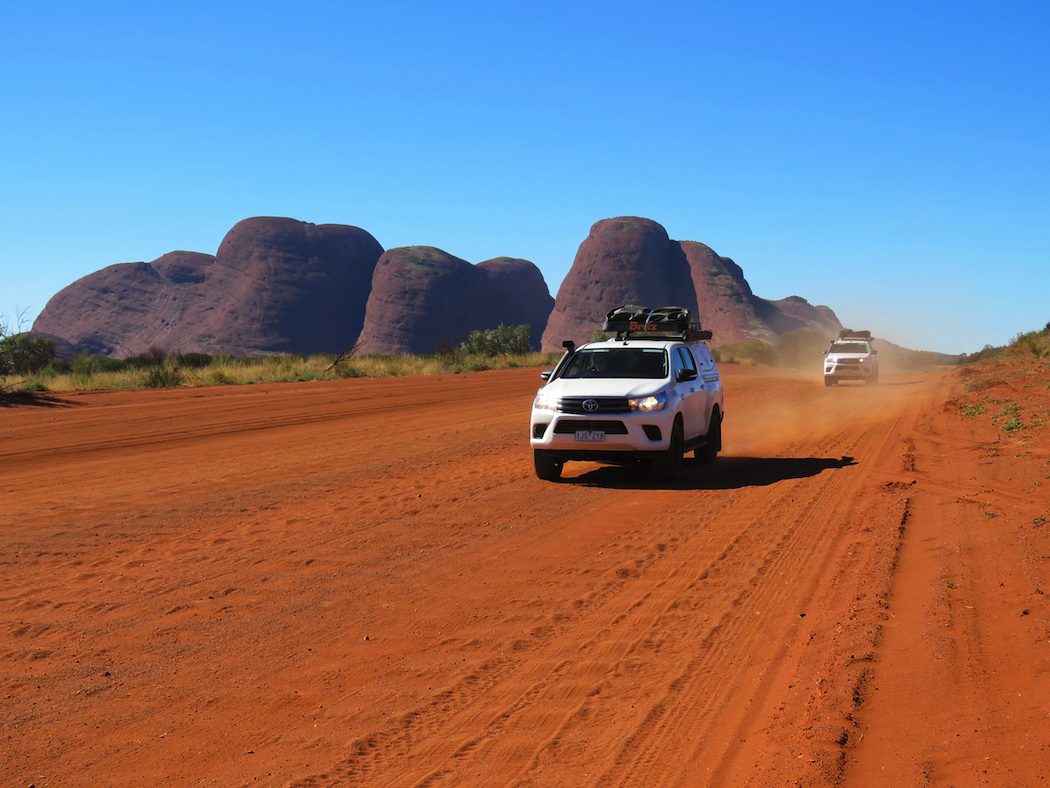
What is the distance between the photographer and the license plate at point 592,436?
11.2 meters

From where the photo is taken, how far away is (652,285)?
395ft

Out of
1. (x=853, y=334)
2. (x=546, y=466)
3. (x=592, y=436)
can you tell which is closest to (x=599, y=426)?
(x=592, y=436)

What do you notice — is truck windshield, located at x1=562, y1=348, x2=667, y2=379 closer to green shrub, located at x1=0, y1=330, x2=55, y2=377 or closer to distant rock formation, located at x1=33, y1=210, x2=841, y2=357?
green shrub, located at x1=0, y1=330, x2=55, y2=377

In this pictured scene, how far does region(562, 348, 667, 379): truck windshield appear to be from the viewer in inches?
486

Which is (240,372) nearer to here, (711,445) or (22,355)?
(22,355)

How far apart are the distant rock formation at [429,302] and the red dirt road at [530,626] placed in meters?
101

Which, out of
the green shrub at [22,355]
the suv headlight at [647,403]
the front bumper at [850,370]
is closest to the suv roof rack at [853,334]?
the front bumper at [850,370]

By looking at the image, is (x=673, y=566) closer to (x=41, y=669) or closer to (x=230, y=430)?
(x=41, y=669)

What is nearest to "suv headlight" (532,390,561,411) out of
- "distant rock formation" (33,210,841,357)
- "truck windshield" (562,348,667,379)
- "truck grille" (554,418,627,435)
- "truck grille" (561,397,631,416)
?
"truck grille" (561,397,631,416)

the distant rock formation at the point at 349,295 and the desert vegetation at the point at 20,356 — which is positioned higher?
the distant rock formation at the point at 349,295

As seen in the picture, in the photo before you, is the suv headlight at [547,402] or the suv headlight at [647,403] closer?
the suv headlight at [647,403]

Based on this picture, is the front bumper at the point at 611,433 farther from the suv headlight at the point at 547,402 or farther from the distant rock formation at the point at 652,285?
the distant rock formation at the point at 652,285

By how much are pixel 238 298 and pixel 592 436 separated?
4454 inches

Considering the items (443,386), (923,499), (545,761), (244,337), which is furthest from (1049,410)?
(244,337)
